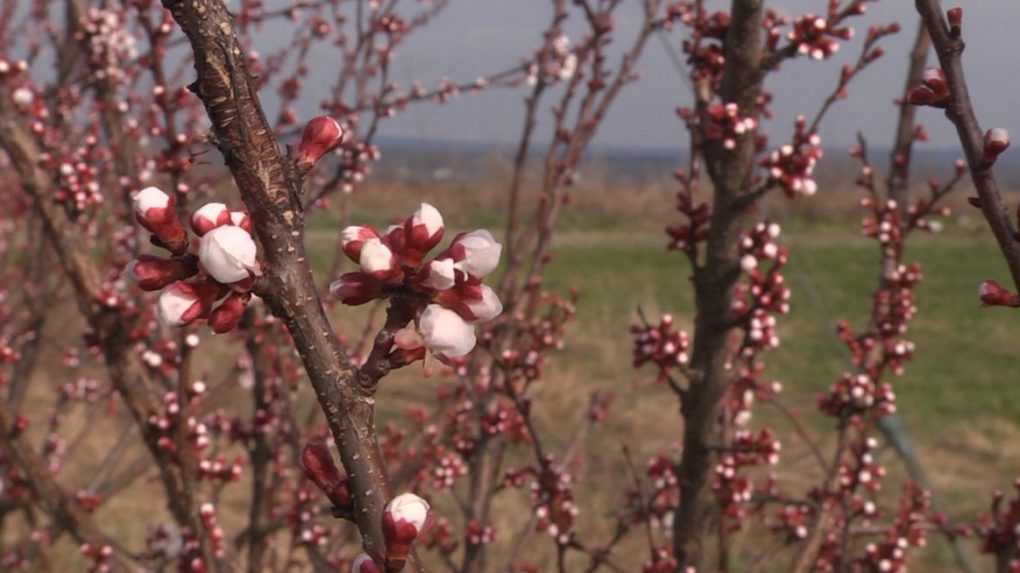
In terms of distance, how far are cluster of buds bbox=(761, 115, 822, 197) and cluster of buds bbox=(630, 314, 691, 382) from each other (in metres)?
0.41

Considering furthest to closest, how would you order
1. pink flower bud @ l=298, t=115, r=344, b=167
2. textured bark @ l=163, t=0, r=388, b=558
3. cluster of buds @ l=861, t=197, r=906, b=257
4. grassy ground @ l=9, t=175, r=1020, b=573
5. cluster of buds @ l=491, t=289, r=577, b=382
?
grassy ground @ l=9, t=175, r=1020, b=573, cluster of buds @ l=491, t=289, r=577, b=382, cluster of buds @ l=861, t=197, r=906, b=257, pink flower bud @ l=298, t=115, r=344, b=167, textured bark @ l=163, t=0, r=388, b=558

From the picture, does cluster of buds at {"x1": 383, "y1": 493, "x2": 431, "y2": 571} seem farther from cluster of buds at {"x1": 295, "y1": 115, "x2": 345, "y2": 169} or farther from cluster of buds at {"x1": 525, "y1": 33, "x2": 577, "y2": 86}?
cluster of buds at {"x1": 525, "y1": 33, "x2": 577, "y2": 86}

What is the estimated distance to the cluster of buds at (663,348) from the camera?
7.23ft

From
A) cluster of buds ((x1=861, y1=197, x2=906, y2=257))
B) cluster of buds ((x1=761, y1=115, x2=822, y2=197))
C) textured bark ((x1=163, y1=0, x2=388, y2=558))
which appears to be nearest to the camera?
textured bark ((x1=163, y1=0, x2=388, y2=558))

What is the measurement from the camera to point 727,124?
196 cm

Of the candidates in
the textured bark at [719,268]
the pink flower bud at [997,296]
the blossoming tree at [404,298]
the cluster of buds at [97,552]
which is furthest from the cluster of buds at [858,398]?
the cluster of buds at [97,552]

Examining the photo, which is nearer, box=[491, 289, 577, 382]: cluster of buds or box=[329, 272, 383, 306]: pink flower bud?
box=[329, 272, 383, 306]: pink flower bud

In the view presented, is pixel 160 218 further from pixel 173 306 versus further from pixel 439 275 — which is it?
pixel 439 275

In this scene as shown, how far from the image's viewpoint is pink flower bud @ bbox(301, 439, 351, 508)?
1018 millimetres

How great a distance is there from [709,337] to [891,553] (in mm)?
968

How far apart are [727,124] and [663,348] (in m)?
0.50

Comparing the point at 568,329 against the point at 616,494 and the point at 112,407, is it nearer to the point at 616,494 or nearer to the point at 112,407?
the point at 616,494

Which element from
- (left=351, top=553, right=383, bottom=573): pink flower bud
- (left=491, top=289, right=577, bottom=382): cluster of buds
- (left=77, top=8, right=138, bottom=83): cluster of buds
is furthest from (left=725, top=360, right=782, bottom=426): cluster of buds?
(left=77, top=8, right=138, bottom=83): cluster of buds

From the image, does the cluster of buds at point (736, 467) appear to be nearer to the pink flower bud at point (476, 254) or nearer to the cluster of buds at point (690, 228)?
the cluster of buds at point (690, 228)
